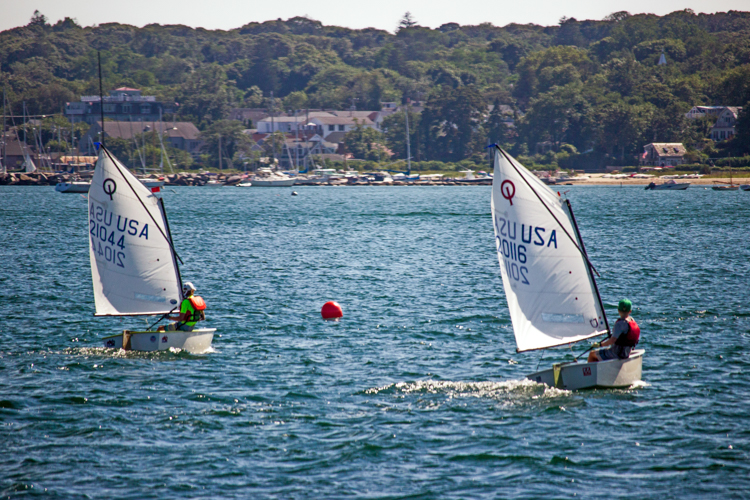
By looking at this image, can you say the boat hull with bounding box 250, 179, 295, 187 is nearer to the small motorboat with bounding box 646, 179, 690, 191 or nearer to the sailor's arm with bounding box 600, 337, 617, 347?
the small motorboat with bounding box 646, 179, 690, 191

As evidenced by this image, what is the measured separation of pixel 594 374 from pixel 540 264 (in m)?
3.19

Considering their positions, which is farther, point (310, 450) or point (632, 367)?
point (632, 367)

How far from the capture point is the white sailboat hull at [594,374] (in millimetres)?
19844

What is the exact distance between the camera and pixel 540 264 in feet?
67.7

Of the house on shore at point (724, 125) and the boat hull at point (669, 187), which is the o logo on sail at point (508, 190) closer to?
the boat hull at point (669, 187)

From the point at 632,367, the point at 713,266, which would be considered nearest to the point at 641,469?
the point at 632,367

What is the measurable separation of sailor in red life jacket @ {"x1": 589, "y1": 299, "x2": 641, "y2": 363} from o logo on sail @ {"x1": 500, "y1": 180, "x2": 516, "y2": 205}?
390 centimetres

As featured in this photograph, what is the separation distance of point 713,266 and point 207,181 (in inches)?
6489

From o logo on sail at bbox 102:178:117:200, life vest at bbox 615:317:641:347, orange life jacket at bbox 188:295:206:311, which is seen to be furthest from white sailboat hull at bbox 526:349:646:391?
o logo on sail at bbox 102:178:117:200

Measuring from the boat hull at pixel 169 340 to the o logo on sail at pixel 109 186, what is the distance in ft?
15.4

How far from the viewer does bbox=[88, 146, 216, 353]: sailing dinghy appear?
2512cm

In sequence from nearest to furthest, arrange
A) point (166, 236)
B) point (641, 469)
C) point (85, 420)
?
point (641, 469) → point (85, 420) → point (166, 236)

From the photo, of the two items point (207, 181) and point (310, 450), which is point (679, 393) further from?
point (207, 181)

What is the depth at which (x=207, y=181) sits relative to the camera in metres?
198
